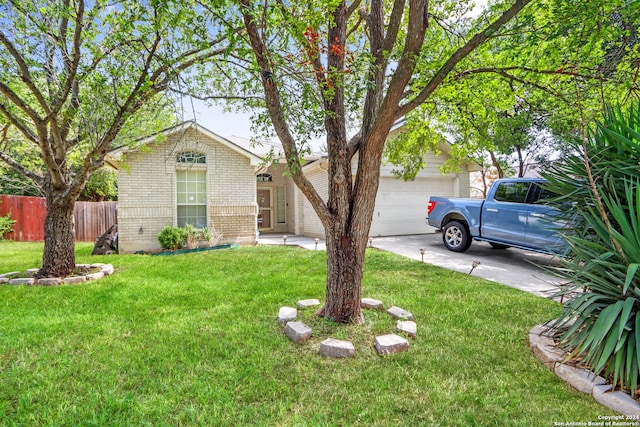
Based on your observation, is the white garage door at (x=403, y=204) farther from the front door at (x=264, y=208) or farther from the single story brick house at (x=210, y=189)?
the front door at (x=264, y=208)

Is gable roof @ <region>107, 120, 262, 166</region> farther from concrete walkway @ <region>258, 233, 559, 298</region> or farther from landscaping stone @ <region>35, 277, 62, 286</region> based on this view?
landscaping stone @ <region>35, 277, 62, 286</region>

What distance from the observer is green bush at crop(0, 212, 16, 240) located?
12.2 m

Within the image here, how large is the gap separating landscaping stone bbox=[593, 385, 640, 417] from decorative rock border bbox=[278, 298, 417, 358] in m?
1.33

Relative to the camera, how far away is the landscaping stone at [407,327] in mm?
3137

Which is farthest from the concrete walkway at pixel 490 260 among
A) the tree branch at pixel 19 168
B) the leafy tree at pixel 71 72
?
the tree branch at pixel 19 168

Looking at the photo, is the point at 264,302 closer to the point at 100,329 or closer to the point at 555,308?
the point at 100,329

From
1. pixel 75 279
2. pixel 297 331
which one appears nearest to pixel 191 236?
pixel 75 279

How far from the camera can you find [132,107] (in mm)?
5223

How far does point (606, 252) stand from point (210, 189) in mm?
9747

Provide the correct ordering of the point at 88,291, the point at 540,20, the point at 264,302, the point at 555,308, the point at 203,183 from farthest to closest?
1. the point at 203,183
2. the point at 88,291
3. the point at 264,302
4. the point at 555,308
5. the point at 540,20

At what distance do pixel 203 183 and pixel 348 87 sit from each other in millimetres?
7894

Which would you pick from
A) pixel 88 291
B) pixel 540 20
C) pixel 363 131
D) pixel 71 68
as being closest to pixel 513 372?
pixel 363 131

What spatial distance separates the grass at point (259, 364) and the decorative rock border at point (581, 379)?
0.08m

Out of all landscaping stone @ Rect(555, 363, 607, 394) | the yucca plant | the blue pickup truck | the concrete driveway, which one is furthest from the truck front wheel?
landscaping stone @ Rect(555, 363, 607, 394)
